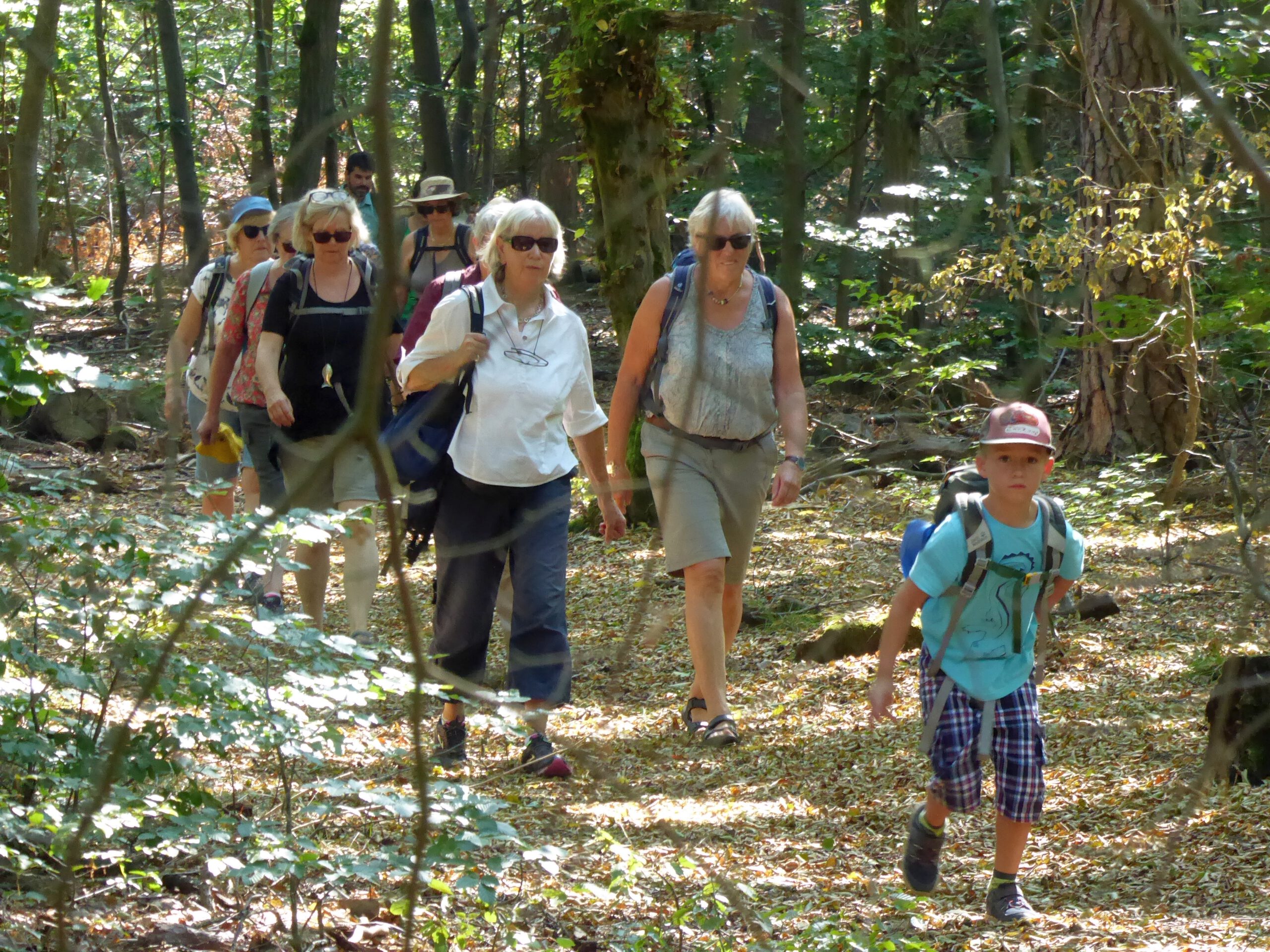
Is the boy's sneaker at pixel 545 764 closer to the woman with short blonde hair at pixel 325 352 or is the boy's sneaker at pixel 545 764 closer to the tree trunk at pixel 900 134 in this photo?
the woman with short blonde hair at pixel 325 352

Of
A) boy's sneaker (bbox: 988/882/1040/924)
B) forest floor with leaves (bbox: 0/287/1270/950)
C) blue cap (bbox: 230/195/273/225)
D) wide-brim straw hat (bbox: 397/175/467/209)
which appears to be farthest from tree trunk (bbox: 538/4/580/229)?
boy's sneaker (bbox: 988/882/1040/924)

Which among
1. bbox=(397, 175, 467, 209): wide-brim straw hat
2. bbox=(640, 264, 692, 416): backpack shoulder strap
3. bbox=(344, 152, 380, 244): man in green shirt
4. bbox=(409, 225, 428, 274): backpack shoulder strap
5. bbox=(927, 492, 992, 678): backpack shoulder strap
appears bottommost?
bbox=(927, 492, 992, 678): backpack shoulder strap

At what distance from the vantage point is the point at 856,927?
10.5 feet

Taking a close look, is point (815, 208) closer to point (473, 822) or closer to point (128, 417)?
point (128, 417)

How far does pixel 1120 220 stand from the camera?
6.47 metres

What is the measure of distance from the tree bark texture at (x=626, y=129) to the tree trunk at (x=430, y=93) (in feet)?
12.5

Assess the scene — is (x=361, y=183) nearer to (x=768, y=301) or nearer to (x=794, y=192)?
(x=768, y=301)

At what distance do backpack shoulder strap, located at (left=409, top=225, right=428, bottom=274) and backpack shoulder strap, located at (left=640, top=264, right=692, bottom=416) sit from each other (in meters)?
2.05

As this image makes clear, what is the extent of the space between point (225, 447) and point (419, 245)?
1302 mm

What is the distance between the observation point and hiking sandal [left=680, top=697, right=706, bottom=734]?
16.1 ft

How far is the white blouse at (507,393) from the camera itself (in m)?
4.29

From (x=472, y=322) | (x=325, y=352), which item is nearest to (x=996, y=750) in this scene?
(x=472, y=322)

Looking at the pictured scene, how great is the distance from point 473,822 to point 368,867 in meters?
0.22

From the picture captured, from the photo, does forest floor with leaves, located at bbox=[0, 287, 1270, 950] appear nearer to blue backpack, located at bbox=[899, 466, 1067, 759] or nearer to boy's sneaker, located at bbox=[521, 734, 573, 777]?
boy's sneaker, located at bbox=[521, 734, 573, 777]
